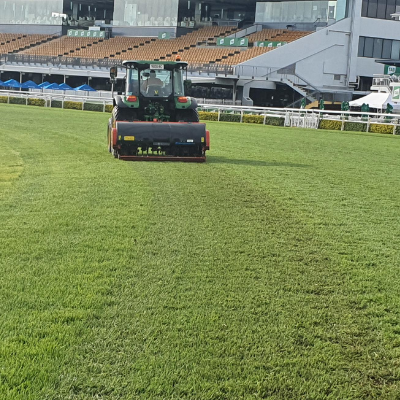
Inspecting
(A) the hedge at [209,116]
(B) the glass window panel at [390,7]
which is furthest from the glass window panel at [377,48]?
(A) the hedge at [209,116]

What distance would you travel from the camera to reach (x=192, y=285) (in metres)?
5.45

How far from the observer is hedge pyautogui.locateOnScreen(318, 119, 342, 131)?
3406 cm

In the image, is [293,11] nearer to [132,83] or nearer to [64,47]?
[64,47]

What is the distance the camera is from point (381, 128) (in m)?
33.0

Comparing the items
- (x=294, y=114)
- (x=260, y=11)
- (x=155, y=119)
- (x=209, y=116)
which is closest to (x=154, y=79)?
(x=155, y=119)

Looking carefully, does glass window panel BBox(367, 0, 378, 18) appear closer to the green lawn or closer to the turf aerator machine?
the turf aerator machine

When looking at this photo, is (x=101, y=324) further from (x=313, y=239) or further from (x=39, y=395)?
(x=313, y=239)

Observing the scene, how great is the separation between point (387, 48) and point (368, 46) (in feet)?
6.42

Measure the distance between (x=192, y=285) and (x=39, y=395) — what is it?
2.15 metres

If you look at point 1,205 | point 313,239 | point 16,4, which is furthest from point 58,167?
point 16,4

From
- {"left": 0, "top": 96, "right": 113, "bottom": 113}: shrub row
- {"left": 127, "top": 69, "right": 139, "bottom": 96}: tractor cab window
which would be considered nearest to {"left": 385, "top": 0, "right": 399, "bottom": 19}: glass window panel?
{"left": 0, "top": 96, "right": 113, "bottom": 113}: shrub row

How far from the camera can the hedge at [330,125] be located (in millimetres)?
34062

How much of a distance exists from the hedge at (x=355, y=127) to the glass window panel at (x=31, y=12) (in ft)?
142

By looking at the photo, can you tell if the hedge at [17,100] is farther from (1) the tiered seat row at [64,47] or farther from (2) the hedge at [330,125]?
(2) the hedge at [330,125]
